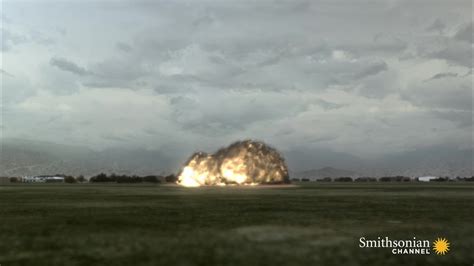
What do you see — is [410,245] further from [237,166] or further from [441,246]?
[237,166]

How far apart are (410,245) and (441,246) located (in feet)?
4.24

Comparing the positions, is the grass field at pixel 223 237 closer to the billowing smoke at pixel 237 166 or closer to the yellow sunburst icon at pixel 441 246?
the yellow sunburst icon at pixel 441 246

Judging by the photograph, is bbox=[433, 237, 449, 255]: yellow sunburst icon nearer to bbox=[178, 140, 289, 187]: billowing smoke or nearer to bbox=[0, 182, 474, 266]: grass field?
bbox=[0, 182, 474, 266]: grass field

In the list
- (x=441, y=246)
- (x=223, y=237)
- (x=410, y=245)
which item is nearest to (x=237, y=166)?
(x=223, y=237)

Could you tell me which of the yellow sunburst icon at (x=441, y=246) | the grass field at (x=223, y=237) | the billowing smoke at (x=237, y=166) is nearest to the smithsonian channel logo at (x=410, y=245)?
the yellow sunburst icon at (x=441, y=246)

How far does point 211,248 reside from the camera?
77.4 feet

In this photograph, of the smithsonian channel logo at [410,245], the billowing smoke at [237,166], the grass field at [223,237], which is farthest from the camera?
the billowing smoke at [237,166]

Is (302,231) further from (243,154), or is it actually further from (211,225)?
(243,154)

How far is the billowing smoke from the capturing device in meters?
132

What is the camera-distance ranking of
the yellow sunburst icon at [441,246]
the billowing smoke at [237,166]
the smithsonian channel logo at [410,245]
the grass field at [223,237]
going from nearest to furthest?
the grass field at [223,237], the yellow sunburst icon at [441,246], the smithsonian channel logo at [410,245], the billowing smoke at [237,166]

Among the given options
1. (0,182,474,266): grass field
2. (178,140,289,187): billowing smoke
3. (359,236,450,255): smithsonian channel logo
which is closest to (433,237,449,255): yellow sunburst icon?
(359,236,450,255): smithsonian channel logo

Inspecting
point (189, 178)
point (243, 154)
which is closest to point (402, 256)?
point (243, 154)

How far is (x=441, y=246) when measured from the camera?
23.4 meters

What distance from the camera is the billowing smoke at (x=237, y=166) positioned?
5177 inches
